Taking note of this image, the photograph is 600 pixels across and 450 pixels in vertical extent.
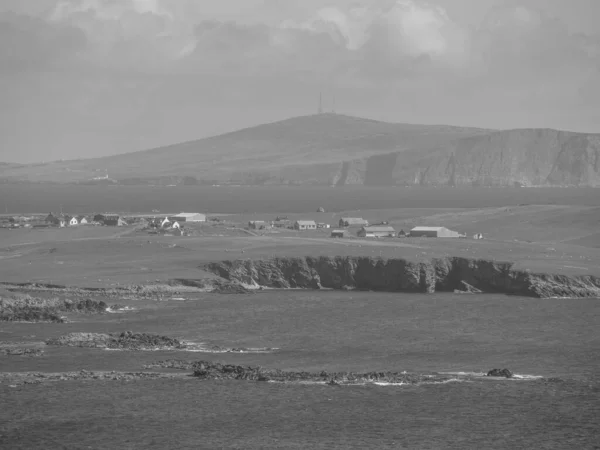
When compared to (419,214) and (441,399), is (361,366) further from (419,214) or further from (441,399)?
(419,214)

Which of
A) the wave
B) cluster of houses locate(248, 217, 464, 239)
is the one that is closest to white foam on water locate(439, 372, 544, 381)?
the wave

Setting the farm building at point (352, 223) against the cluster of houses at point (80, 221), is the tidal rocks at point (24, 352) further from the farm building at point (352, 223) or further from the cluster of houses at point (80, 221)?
the farm building at point (352, 223)

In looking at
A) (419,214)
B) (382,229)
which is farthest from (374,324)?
(419,214)

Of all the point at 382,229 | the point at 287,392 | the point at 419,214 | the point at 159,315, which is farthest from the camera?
the point at 419,214

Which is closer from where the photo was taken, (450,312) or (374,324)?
(374,324)

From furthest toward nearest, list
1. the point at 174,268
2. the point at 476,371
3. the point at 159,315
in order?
the point at 174,268, the point at 159,315, the point at 476,371

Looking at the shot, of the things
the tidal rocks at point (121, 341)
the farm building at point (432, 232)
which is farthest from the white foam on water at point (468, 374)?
the farm building at point (432, 232)

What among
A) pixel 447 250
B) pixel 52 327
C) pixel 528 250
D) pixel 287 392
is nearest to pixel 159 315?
pixel 52 327

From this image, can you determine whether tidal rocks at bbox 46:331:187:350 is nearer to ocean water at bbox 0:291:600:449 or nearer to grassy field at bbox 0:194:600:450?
grassy field at bbox 0:194:600:450
